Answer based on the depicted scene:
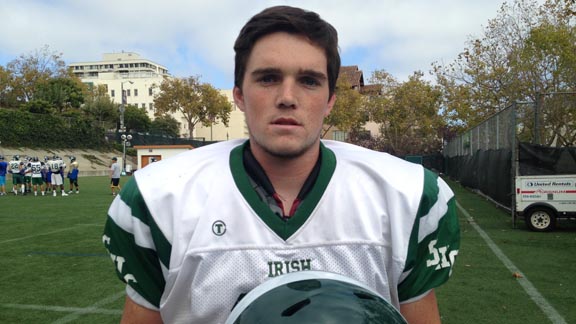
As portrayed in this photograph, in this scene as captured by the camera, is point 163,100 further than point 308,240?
Yes

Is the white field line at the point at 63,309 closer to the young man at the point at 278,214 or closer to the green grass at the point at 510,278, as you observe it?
the green grass at the point at 510,278

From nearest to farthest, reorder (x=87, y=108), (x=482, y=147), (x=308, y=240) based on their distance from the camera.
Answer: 1. (x=308, y=240)
2. (x=482, y=147)
3. (x=87, y=108)

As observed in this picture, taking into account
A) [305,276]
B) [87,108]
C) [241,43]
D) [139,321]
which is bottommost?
[139,321]

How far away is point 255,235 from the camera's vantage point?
1.76m

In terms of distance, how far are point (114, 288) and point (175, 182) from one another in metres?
4.80

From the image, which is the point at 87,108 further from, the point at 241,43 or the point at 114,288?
the point at 241,43

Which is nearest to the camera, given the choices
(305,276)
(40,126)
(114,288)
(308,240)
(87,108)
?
(305,276)

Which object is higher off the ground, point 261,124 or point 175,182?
point 261,124

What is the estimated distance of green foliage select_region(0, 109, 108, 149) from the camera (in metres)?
37.6

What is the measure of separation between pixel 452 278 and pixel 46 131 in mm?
40450

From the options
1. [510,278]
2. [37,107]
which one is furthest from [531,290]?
[37,107]

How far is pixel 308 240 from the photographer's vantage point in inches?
69.6

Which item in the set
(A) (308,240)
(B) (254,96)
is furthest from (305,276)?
(B) (254,96)

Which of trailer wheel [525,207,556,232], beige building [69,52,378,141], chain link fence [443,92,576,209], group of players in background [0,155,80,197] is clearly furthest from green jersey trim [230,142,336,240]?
group of players in background [0,155,80,197]
